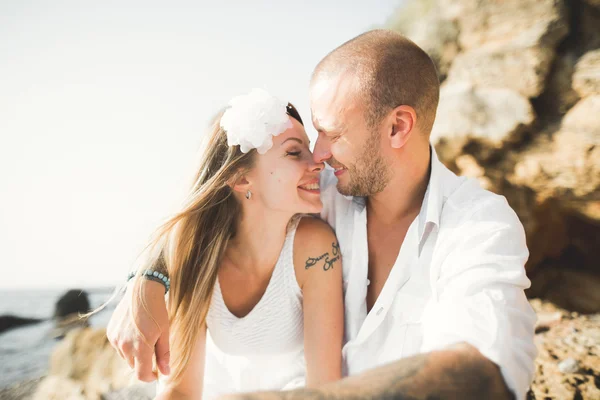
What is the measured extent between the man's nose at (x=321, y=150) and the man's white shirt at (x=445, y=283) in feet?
1.16

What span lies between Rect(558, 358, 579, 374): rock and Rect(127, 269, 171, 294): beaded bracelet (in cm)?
343

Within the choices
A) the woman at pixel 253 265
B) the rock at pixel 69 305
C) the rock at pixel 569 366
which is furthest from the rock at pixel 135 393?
the rock at pixel 69 305

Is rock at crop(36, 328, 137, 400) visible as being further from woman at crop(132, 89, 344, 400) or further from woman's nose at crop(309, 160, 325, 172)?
woman's nose at crop(309, 160, 325, 172)

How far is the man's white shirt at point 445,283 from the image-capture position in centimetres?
174

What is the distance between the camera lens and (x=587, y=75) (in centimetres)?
469

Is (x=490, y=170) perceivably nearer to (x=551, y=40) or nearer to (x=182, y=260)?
(x=551, y=40)

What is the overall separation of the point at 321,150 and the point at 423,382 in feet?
5.85

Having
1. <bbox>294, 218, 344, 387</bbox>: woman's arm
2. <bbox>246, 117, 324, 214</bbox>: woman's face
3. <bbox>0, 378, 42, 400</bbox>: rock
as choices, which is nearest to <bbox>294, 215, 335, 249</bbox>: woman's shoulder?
<bbox>294, 218, 344, 387</bbox>: woman's arm

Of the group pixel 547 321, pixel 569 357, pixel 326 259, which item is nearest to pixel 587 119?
pixel 547 321

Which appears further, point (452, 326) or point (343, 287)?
point (343, 287)

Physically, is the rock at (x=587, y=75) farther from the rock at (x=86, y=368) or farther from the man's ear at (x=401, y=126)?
the rock at (x=86, y=368)

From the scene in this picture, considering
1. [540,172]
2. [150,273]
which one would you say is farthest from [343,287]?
[540,172]

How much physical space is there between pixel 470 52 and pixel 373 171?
4.16m

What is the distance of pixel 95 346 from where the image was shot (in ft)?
19.8
